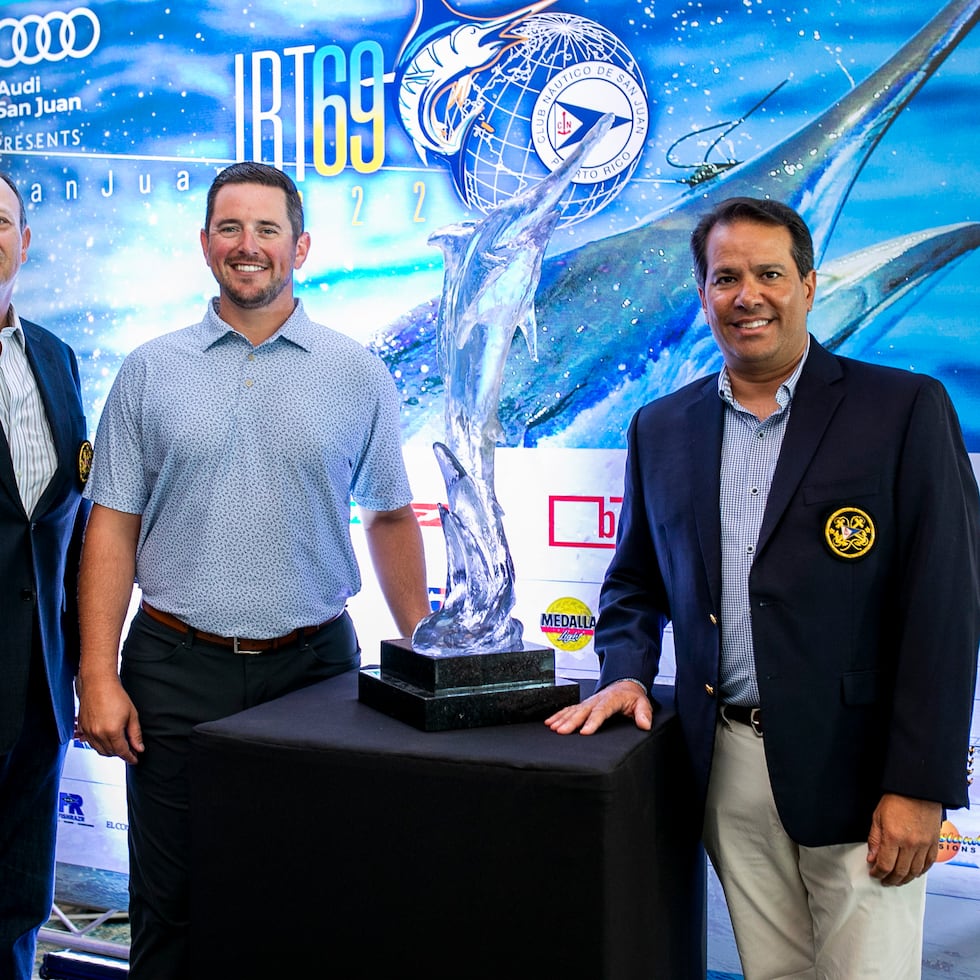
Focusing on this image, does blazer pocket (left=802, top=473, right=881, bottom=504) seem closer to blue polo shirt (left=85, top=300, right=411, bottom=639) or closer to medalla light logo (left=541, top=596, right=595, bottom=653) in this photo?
blue polo shirt (left=85, top=300, right=411, bottom=639)

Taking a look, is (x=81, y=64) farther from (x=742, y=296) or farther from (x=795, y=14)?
(x=742, y=296)

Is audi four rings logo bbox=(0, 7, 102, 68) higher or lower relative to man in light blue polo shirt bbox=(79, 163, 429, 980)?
higher

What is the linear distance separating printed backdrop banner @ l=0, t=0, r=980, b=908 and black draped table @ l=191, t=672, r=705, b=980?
1086 mm

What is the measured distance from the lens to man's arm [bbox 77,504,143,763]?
5.62 ft

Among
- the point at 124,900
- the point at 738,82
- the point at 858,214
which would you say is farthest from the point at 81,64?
the point at 124,900

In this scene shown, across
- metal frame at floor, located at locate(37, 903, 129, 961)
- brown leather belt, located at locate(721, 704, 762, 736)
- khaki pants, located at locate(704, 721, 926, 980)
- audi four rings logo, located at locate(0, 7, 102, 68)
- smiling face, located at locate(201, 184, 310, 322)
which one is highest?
audi four rings logo, located at locate(0, 7, 102, 68)

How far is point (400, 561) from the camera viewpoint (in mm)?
1967

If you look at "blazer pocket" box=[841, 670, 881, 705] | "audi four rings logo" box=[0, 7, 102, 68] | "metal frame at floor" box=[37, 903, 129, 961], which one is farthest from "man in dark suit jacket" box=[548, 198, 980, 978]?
"audi four rings logo" box=[0, 7, 102, 68]

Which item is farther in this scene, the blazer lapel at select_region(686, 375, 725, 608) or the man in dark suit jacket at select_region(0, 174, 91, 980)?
the man in dark suit jacket at select_region(0, 174, 91, 980)

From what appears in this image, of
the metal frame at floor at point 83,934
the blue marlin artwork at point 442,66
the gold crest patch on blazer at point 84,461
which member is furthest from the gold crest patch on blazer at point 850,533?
the metal frame at floor at point 83,934

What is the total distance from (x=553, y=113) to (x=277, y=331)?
963 millimetres

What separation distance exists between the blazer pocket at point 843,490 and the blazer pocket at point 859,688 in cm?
24

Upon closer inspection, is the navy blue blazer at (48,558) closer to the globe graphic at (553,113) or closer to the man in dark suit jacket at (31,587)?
the man in dark suit jacket at (31,587)

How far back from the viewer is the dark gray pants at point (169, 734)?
5.56 ft
